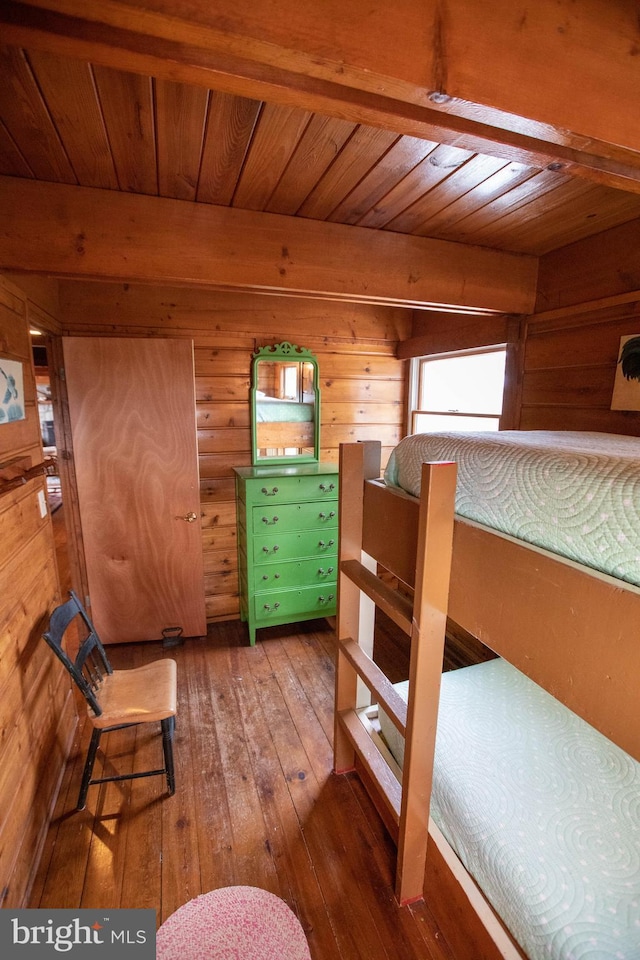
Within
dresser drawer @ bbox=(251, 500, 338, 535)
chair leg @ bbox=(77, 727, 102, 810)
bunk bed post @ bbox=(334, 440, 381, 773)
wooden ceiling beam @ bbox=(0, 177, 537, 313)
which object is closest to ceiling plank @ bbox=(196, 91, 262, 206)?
wooden ceiling beam @ bbox=(0, 177, 537, 313)

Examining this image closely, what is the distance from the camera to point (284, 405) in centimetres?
289

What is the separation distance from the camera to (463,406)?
9.00 ft

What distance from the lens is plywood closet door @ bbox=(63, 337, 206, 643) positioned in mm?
2355

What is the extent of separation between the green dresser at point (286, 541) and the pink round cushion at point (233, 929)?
140 cm

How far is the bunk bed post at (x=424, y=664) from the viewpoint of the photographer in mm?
1001

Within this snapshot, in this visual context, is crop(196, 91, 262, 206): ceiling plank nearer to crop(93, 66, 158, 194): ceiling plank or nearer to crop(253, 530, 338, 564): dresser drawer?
crop(93, 66, 158, 194): ceiling plank

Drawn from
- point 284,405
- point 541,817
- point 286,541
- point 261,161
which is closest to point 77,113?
point 261,161

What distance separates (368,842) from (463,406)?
2338 millimetres

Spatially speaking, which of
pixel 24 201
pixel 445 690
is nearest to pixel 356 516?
pixel 445 690

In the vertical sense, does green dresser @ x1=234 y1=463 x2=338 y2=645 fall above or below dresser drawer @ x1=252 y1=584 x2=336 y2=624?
above

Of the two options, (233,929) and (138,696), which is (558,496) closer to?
(233,929)

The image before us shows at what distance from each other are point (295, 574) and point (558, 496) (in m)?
2.07

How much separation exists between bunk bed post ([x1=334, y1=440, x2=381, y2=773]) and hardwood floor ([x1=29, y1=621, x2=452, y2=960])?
7.9 inches

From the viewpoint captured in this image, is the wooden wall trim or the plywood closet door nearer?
the wooden wall trim
